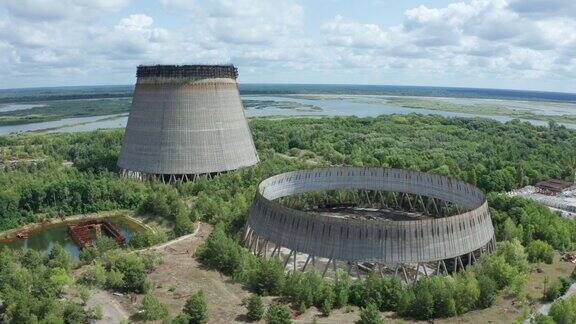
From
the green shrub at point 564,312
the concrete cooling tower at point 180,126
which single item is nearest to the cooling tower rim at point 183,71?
the concrete cooling tower at point 180,126

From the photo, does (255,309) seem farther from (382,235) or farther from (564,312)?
(564,312)

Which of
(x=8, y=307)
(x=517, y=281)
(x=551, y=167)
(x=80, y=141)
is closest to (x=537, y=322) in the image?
(x=517, y=281)

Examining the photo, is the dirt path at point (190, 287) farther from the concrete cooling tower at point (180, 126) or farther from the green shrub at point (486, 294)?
the concrete cooling tower at point (180, 126)

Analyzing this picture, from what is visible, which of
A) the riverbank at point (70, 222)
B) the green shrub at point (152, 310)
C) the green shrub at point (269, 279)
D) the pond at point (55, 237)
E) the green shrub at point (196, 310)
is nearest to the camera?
the green shrub at point (196, 310)

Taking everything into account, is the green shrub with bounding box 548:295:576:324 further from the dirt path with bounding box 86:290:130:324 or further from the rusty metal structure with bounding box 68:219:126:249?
the rusty metal structure with bounding box 68:219:126:249

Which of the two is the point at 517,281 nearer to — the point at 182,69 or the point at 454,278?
the point at 454,278

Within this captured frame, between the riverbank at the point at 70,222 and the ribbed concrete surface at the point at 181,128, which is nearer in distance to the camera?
the riverbank at the point at 70,222

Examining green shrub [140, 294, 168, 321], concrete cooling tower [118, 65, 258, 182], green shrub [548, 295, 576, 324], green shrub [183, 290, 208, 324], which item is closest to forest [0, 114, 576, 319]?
concrete cooling tower [118, 65, 258, 182]
